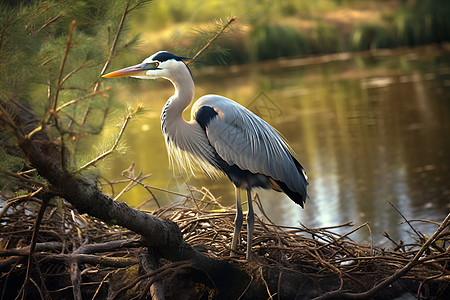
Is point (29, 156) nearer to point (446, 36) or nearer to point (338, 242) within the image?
point (338, 242)

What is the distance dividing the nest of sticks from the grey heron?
201 millimetres

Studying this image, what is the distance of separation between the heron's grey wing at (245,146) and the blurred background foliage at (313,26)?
12212mm

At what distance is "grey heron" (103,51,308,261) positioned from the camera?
9.65ft

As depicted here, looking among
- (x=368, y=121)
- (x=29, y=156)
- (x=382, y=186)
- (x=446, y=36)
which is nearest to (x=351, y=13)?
(x=446, y=36)

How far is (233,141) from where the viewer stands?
9.67 ft

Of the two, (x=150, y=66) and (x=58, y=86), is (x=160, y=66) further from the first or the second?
(x=58, y=86)

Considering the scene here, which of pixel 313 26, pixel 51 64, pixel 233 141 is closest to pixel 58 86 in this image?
pixel 51 64

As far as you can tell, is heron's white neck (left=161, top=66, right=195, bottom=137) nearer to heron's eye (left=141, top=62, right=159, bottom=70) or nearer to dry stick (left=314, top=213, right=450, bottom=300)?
heron's eye (left=141, top=62, right=159, bottom=70)

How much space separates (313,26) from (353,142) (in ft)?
35.2

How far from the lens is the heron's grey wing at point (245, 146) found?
2951 mm

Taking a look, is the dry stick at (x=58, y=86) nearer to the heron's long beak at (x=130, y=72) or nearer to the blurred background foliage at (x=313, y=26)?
the heron's long beak at (x=130, y=72)

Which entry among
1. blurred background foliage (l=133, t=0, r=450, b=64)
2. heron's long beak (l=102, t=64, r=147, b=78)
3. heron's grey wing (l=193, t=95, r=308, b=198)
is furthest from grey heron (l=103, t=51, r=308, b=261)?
blurred background foliage (l=133, t=0, r=450, b=64)

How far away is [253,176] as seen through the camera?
3.03 m

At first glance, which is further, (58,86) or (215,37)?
(215,37)
